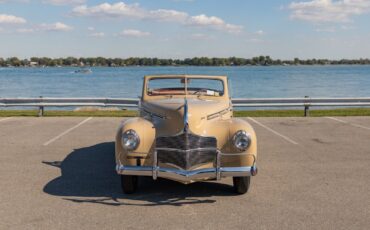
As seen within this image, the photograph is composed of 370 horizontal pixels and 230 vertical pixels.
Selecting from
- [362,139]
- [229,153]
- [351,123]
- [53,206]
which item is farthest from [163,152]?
[351,123]

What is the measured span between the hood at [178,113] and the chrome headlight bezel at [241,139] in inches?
19.0

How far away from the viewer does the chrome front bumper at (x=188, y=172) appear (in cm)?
591

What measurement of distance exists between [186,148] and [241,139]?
769 mm

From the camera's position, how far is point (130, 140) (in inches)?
246

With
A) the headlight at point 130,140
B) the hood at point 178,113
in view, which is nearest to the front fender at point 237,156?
the hood at point 178,113

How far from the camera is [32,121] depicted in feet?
50.4

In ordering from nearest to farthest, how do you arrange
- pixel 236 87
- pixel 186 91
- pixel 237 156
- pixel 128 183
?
pixel 237 156
pixel 128 183
pixel 186 91
pixel 236 87

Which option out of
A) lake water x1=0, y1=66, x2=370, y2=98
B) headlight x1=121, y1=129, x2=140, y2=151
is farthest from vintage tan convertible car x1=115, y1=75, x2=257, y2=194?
lake water x1=0, y1=66, x2=370, y2=98

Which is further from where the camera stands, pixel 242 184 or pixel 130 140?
pixel 242 184

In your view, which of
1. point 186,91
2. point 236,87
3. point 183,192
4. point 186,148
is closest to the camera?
point 186,148

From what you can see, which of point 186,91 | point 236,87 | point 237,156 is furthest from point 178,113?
point 236,87

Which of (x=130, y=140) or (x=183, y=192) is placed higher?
(x=130, y=140)

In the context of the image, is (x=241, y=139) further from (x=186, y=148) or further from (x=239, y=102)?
(x=239, y=102)

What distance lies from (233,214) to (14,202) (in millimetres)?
2846
